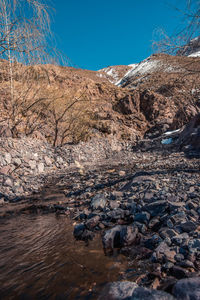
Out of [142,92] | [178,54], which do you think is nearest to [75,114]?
[178,54]

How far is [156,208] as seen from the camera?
2.14 meters

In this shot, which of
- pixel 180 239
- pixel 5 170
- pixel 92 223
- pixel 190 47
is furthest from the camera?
pixel 5 170

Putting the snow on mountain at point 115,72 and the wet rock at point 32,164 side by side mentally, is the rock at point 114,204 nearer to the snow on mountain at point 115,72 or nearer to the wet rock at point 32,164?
the wet rock at point 32,164

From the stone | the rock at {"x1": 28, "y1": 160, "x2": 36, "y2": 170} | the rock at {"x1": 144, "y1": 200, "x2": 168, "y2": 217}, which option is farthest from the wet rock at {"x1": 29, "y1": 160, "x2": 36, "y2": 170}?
the rock at {"x1": 144, "y1": 200, "x2": 168, "y2": 217}

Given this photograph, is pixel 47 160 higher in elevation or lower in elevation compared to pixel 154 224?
higher

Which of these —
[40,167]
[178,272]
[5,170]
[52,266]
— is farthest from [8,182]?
[178,272]

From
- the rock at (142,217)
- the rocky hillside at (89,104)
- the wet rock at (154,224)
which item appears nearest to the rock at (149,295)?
the wet rock at (154,224)

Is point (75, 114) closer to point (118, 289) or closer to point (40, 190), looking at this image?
point (40, 190)

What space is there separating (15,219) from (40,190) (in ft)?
5.72

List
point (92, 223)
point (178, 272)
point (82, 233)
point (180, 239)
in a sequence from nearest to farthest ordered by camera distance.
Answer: point (178, 272) → point (180, 239) → point (82, 233) → point (92, 223)

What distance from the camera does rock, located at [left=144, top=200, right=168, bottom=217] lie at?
6.82 feet

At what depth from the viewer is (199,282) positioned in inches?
36.7

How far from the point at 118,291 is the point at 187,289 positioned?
0.36 m

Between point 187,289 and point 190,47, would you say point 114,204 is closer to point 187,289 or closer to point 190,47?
point 187,289
